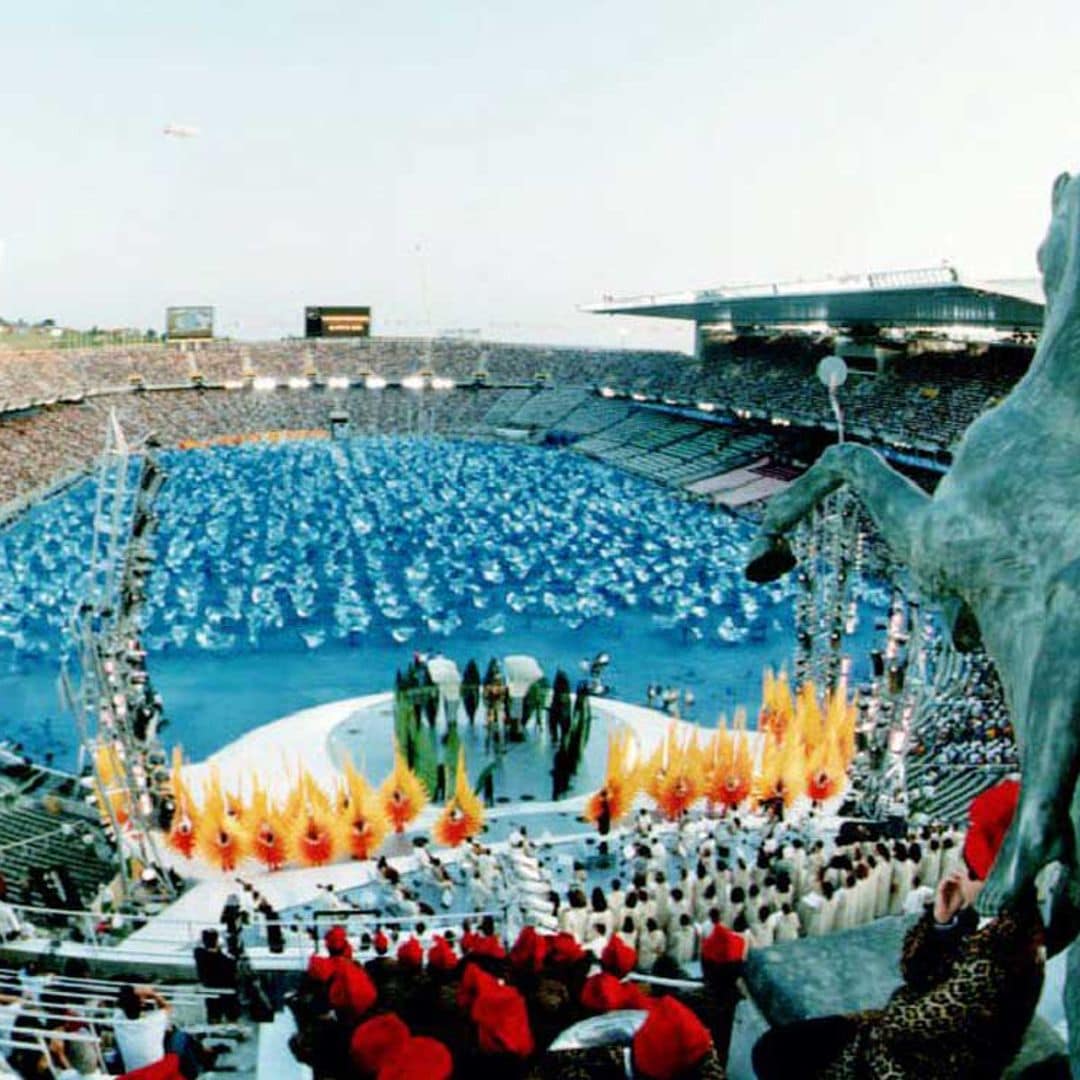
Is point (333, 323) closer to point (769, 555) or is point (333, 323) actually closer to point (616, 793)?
point (616, 793)

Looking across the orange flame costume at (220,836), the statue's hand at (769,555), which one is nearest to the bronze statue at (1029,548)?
the statue's hand at (769,555)

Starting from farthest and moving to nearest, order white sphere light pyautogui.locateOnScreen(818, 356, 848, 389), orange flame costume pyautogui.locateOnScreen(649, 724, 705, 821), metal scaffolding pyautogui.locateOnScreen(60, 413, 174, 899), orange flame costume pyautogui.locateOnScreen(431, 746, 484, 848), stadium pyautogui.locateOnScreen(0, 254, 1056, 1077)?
orange flame costume pyautogui.locateOnScreen(649, 724, 705, 821) < orange flame costume pyautogui.locateOnScreen(431, 746, 484, 848) < metal scaffolding pyautogui.locateOnScreen(60, 413, 174, 899) < white sphere light pyautogui.locateOnScreen(818, 356, 848, 389) < stadium pyautogui.locateOnScreen(0, 254, 1056, 1077)

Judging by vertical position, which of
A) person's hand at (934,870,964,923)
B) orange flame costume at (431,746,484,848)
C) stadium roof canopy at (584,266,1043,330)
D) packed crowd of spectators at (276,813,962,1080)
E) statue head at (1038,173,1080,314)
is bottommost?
orange flame costume at (431,746,484,848)

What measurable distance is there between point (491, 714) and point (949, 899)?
19675 mm

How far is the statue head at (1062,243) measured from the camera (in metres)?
3.59

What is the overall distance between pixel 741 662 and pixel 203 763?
1599 centimetres

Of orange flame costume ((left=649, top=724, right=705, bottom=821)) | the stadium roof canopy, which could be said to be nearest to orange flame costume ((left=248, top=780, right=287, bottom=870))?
orange flame costume ((left=649, top=724, right=705, bottom=821))

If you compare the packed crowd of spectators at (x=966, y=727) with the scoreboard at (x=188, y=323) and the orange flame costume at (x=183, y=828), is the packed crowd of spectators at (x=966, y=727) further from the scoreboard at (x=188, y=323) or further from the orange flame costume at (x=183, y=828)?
the scoreboard at (x=188, y=323)

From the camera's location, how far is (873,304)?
55.4 m

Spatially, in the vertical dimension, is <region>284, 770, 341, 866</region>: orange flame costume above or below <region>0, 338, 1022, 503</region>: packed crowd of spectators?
below

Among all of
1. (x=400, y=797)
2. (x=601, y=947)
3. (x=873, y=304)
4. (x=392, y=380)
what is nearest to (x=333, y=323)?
(x=392, y=380)

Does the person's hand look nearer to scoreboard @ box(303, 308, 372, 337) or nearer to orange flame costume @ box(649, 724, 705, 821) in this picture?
orange flame costume @ box(649, 724, 705, 821)

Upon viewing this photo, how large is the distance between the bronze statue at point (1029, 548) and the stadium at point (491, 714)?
269 centimetres

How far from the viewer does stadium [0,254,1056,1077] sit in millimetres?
11883
